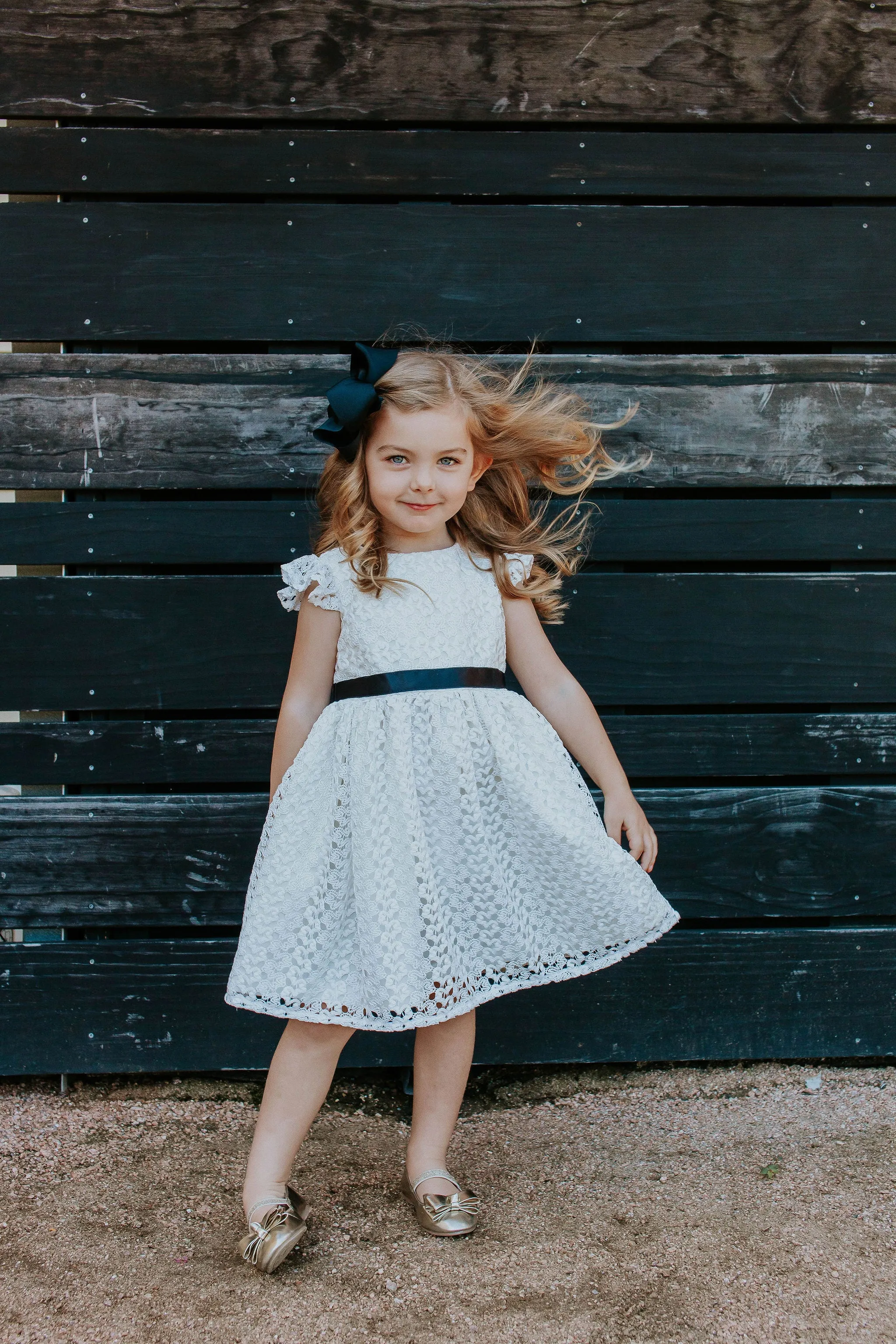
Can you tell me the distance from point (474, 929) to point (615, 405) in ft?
4.24

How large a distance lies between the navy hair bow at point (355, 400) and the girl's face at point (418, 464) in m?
0.03

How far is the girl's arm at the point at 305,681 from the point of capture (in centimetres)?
190

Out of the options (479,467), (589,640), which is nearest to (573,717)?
(479,467)

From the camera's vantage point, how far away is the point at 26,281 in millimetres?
2465

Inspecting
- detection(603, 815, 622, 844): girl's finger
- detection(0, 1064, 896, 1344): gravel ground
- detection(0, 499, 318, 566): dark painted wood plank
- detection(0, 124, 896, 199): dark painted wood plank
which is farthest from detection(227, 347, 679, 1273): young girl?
detection(0, 124, 896, 199): dark painted wood plank

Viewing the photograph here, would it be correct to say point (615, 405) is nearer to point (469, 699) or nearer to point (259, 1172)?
point (469, 699)

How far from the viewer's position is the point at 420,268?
248 cm

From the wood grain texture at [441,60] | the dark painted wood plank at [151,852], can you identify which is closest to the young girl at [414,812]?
the dark painted wood plank at [151,852]

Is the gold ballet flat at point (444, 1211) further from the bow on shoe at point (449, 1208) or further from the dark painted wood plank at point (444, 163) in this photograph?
the dark painted wood plank at point (444, 163)

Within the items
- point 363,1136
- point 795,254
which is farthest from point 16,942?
point 795,254

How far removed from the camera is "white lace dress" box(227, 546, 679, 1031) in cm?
177

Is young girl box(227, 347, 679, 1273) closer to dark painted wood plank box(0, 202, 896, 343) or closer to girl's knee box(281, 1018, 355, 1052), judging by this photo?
girl's knee box(281, 1018, 355, 1052)

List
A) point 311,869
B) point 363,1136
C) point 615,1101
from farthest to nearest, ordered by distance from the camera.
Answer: point 615,1101, point 363,1136, point 311,869

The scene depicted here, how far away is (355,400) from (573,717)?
0.66 m
